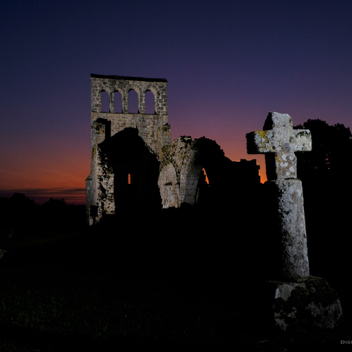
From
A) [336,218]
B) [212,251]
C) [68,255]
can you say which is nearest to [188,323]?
[212,251]

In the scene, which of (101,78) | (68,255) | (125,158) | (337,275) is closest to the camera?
(337,275)

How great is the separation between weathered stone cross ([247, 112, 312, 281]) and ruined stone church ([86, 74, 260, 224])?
4.69 meters

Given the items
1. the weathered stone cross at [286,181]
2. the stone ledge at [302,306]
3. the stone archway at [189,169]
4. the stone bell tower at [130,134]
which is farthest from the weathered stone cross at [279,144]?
the stone bell tower at [130,134]

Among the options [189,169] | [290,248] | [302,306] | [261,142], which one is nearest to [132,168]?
[189,169]

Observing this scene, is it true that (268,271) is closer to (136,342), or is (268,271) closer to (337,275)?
(136,342)

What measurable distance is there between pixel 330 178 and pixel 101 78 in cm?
1802

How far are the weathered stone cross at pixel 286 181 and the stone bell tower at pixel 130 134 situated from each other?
1493cm

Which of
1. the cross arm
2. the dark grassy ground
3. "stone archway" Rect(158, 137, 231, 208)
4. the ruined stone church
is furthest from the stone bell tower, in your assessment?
the cross arm

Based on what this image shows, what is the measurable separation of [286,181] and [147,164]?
18294 millimetres

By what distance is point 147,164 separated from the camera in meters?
21.6

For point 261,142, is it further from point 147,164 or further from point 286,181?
point 147,164

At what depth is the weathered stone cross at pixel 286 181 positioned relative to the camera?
3578 millimetres

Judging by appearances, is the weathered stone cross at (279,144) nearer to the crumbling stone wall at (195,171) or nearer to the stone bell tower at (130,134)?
the crumbling stone wall at (195,171)

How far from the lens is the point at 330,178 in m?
19.9
